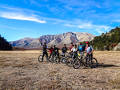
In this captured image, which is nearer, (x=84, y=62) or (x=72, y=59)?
(x=84, y=62)

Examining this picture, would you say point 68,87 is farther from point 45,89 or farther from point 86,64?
point 86,64

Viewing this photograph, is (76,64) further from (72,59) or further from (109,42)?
(109,42)

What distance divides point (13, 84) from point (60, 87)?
2.44 metres

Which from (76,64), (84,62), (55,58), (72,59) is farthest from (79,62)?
(55,58)

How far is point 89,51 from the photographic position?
46.4 feet

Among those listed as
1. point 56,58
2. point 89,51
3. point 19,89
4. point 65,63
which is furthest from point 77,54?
point 19,89

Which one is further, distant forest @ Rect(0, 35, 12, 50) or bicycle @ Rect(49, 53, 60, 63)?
distant forest @ Rect(0, 35, 12, 50)

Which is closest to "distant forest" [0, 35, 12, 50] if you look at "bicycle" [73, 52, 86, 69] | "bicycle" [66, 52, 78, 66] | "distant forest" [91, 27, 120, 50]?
"distant forest" [91, 27, 120, 50]

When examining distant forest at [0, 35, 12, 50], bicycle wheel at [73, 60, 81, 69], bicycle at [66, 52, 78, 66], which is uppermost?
distant forest at [0, 35, 12, 50]

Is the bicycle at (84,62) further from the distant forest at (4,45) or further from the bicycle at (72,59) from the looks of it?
the distant forest at (4,45)

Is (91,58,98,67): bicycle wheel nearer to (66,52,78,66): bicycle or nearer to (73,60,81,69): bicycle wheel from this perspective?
(73,60,81,69): bicycle wheel

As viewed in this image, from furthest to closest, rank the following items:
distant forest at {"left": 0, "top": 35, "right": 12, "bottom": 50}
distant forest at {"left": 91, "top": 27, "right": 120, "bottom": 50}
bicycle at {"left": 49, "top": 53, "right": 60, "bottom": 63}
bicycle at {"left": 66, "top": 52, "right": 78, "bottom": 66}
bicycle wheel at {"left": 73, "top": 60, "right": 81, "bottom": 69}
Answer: distant forest at {"left": 0, "top": 35, "right": 12, "bottom": 50}, distant forest at {"left": 91, "top": 27, "right": 120, "bottom": 50}, bicycle at {"left": 49, "top": 53, "right": 60, "bottom": 63}, bicycle at {"left": 66, "top": 52, "right": 78, "bottom": 66}, bicycle wheel at {"left": 73, "top": 60, "right": 81, "bottom": 69}

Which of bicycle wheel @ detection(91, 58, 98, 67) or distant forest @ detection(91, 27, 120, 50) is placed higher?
distant forest @ detection(91, 27, 120, 50)

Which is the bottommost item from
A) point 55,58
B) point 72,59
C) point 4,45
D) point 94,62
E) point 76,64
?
point 76,64
